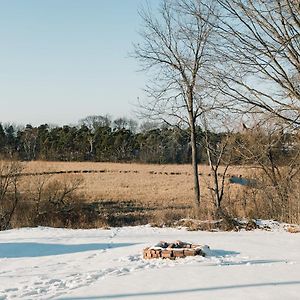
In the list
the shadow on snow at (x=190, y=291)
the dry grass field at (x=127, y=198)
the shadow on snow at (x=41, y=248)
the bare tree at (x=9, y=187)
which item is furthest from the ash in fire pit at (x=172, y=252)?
the bare tree at (x=9, y=187)

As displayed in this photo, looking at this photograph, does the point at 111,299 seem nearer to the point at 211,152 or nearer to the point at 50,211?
the point at 211,152

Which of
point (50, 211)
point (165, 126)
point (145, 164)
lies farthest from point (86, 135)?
point (165, 126)

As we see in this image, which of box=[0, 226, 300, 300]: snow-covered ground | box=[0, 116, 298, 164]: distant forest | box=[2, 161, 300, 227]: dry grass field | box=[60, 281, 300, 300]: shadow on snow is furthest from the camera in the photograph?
box=[0, 116, 298, 164]: distant forest

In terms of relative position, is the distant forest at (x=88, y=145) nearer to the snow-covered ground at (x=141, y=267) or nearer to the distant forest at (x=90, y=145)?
the distant forest at (x=90, y=145)

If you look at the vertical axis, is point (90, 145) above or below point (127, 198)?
above

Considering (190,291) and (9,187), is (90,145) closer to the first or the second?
(9,187)

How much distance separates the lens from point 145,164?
157 ft

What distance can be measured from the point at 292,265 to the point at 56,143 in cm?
4725

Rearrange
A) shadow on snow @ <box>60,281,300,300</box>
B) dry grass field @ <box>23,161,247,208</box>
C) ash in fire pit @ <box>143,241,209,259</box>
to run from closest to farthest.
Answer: shadow on snow @ <box>60,281,300,300</box> → ash in fire pit @ <box>143,241,209,259</box> → dry grass field @ <box>23,161,247,208</box>

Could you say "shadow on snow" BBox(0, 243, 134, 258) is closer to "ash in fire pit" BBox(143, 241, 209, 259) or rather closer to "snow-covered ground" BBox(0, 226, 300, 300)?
"snow-covered ground" BBox(0, 226, 300, 300)

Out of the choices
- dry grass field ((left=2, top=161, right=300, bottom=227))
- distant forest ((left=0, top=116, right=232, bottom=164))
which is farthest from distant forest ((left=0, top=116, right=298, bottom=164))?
dry grass field ((left=2, top=161, right=300, bottom=227))

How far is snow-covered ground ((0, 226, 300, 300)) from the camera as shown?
18.9 ft

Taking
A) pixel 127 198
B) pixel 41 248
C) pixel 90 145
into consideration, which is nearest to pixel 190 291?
pixel 41 248

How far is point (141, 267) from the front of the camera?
746 centimetres
